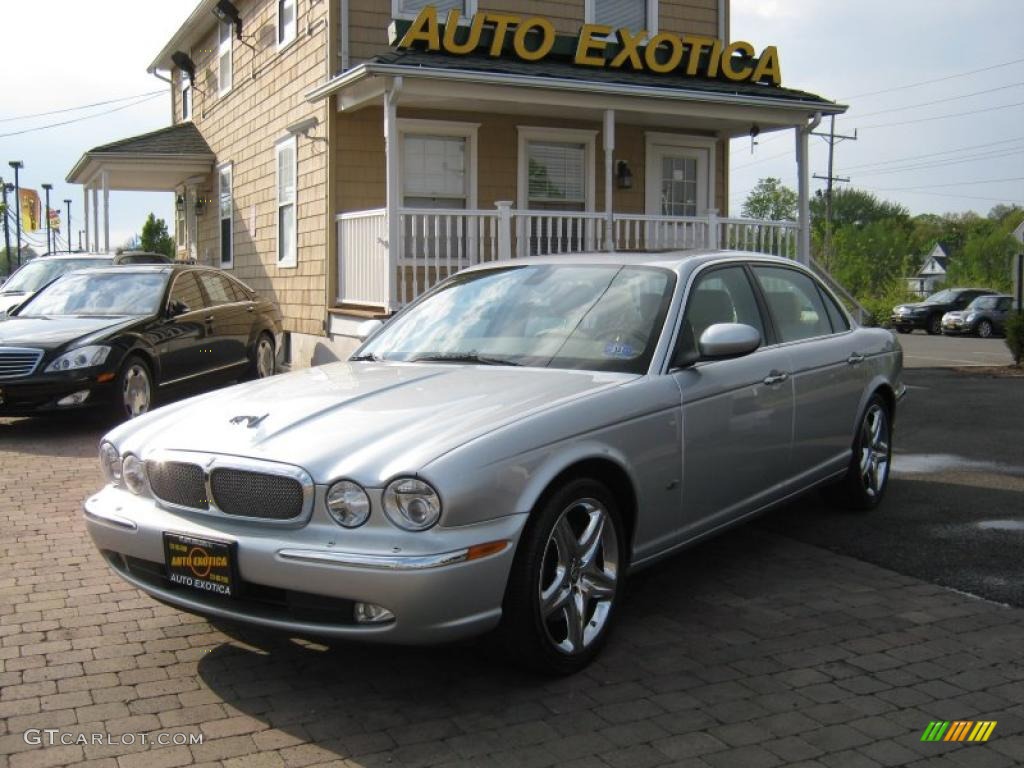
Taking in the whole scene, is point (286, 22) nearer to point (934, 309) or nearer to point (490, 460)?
point (490, 460)

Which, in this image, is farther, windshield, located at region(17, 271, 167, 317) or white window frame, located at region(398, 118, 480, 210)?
white window frame, located at region(398, 118, 480, 210)

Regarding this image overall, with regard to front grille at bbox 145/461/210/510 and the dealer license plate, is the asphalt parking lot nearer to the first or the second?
the dealer license plate

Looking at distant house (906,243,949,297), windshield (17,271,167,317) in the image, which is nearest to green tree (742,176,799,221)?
distant house (906,243,949,297)

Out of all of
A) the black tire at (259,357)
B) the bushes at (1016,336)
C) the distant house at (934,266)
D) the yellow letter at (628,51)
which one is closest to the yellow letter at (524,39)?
the yellow letter at (628,51)

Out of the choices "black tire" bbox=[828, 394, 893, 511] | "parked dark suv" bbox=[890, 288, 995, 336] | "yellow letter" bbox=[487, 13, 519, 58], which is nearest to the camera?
"black tire" bbox=[828, 394, 893, 511]

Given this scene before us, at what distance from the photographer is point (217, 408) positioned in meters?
4.29

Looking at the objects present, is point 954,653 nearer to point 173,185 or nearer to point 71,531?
point 71,531

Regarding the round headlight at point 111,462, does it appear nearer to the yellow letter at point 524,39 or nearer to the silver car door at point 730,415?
the silver car door at point 730,415

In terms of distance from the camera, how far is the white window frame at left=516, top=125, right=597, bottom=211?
573 inches

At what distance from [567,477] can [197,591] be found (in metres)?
1.38

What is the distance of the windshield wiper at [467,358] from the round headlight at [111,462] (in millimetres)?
1419

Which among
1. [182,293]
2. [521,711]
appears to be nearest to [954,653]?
[521,711]

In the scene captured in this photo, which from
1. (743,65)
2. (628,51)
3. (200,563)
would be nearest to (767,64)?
(743,65)

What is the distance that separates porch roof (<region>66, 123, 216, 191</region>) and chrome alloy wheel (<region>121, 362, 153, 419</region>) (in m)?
10.3
